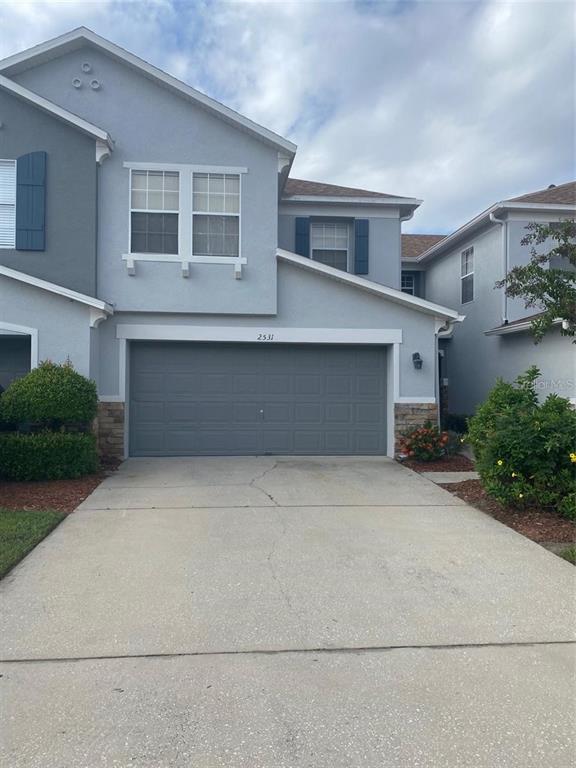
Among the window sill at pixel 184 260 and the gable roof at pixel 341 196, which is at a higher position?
the gable roof at pixel 341 196

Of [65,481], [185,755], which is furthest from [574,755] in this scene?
[65,481]

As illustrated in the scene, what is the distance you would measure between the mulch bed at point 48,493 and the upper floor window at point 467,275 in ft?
37.4

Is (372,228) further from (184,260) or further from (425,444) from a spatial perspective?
(425,444)

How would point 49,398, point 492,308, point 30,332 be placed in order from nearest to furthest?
point 49,398
point 30,332
point 492,308

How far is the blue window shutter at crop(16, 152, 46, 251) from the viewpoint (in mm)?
11125

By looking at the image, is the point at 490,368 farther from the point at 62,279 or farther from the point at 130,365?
the point at 62,279

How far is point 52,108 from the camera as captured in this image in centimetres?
1091

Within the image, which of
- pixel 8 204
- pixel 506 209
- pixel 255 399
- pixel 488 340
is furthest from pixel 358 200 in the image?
pixel 8 204

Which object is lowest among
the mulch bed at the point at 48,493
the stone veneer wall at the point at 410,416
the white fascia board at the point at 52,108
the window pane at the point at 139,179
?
the mulch bed at the point at 48,493

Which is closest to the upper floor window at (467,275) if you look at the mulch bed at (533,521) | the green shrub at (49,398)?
the mulch bed at (533,521)

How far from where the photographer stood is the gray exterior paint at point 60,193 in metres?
11.2


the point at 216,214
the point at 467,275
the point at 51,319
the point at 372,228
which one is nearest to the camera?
the point at 51,319

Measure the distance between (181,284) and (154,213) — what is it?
59.2 inches

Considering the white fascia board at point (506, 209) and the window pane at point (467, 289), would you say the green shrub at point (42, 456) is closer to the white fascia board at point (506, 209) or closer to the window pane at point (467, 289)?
the white fascia board at point (506, 209)
